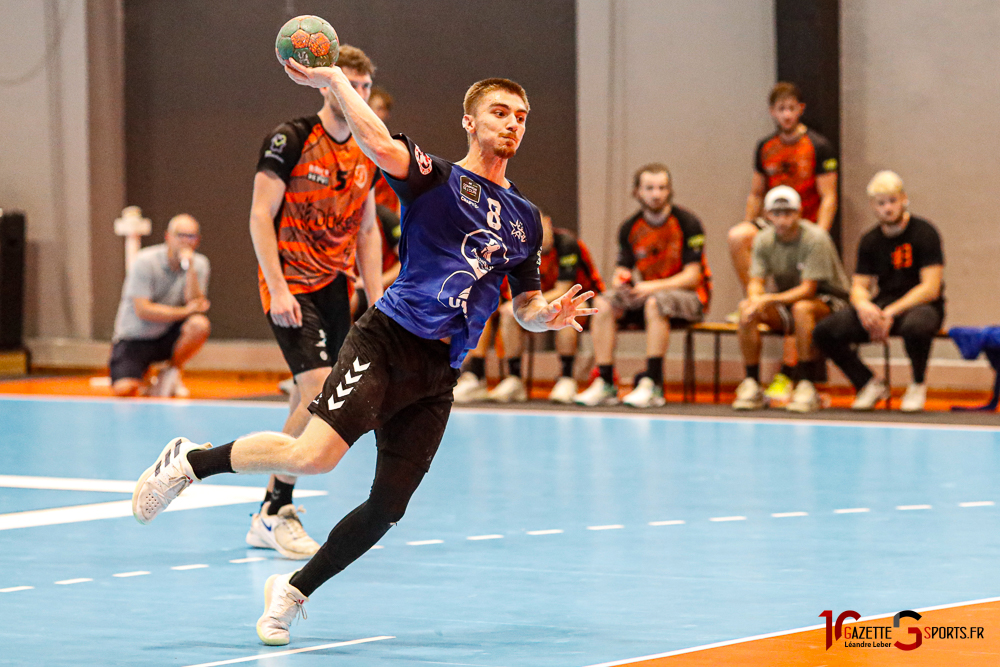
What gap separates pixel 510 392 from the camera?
11.7 metres

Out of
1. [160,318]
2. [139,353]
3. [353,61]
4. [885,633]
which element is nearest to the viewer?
[885,633]

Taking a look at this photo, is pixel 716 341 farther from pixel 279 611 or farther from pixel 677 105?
pixel 279 611

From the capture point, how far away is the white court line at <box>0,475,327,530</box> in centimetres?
652

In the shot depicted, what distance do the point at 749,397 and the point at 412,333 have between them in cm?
688

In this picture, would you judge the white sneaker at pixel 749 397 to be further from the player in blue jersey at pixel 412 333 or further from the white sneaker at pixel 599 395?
the player in blue jersey at pixel 412 333

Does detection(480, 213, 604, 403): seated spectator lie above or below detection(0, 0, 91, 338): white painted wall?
below

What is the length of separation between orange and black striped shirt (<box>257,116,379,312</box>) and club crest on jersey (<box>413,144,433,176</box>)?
168cm

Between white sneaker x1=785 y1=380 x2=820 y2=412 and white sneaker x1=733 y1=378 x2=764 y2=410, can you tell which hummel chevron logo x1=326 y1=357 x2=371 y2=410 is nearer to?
white sneaker x1=785 y1=380 x2=820 y2=412

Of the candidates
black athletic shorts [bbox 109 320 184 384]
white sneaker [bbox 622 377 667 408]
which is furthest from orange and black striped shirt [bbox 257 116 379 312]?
black athletic shorts [bbox 109 320 184 384]

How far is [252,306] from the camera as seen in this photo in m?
15.9

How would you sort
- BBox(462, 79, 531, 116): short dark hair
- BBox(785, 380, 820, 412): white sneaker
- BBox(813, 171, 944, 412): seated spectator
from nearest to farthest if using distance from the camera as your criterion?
1. BBox(462, 79, 531, 116): short dark hair
2. BBox(813, 171, 944, 412): seated spectator
3. BBox(785, 380, 820, 412): white sneaker

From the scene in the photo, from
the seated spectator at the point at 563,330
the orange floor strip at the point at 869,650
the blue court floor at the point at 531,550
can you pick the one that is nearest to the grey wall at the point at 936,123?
the seated spectator at the point at 563,330

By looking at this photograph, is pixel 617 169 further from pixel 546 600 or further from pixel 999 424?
pixel 546 600

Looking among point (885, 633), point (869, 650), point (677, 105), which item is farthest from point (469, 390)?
point (869, 650)
